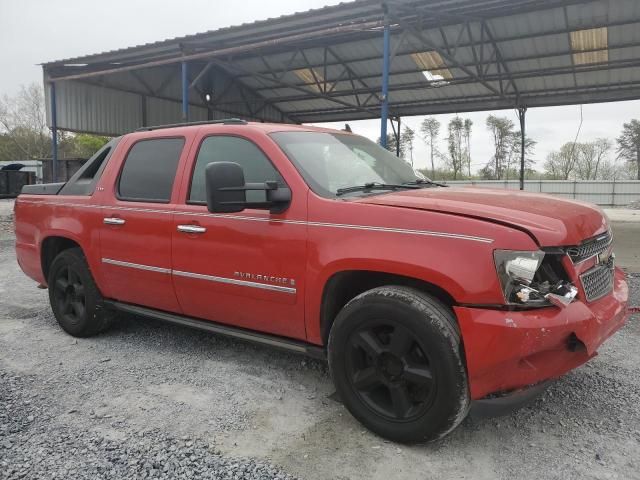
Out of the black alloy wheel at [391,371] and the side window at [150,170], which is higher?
the side window at [150,170]

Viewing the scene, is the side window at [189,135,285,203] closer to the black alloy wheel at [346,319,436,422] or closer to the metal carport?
the black alloy wheel at [346,319,436,422]

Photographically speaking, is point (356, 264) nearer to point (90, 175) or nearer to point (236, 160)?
point (236, 160)

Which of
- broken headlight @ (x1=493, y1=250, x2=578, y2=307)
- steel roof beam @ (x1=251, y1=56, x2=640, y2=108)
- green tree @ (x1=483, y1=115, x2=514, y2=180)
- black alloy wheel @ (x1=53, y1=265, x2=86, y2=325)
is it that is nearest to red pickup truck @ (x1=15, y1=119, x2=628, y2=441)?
broken headlight @ (x1=493, y1=250, x2=578, y2=307)

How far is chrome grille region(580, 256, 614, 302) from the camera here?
2.61m

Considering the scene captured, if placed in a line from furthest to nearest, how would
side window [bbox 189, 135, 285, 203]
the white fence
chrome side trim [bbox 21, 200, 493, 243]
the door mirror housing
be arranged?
the white fence → side window [bbox 189, 135, 285, 203] → the door mirror housing → chrome side trim [bbox 21, 200, 493, 243]

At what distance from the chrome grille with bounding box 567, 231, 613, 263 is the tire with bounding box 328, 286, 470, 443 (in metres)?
0.71

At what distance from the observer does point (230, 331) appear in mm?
3449

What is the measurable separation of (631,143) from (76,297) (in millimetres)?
49084

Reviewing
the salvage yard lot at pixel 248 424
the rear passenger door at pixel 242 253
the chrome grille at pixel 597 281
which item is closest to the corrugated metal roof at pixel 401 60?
the rear passenger door at pixel 242 253

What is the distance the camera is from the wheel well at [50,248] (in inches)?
184

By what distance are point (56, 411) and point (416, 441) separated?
6.90 ft

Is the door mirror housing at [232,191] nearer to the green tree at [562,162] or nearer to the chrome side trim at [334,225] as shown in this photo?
the chrome side trim at [334,225]

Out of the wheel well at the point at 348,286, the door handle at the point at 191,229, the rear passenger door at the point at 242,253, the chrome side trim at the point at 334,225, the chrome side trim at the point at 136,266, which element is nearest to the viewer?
the chrome side trim at the point at 334,225

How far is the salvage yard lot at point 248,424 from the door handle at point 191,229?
1.02 m
